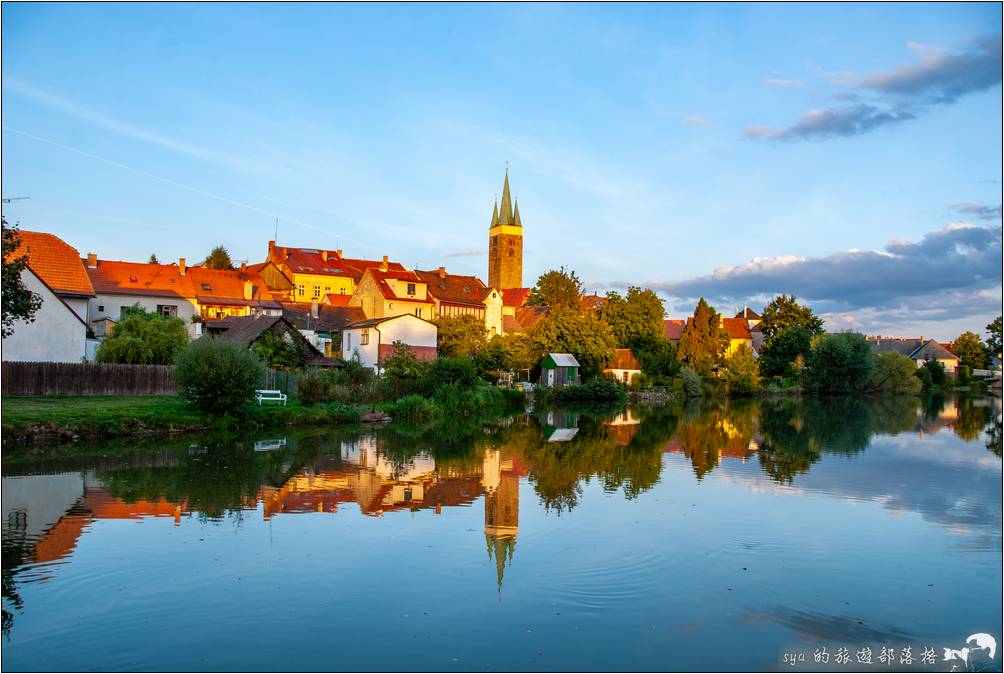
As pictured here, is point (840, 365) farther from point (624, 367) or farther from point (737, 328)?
point (737, 328)

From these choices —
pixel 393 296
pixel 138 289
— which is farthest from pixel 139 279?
pixel 393 296

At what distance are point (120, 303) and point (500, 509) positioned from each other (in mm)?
52916

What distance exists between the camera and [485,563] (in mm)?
12086

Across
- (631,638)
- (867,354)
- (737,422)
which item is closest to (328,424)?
(737,422)

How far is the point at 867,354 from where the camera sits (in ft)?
262

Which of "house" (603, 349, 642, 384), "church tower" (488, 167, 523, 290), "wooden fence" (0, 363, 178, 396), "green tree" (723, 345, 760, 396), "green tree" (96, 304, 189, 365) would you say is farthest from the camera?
"church tower" (488, 167, 523, 290)

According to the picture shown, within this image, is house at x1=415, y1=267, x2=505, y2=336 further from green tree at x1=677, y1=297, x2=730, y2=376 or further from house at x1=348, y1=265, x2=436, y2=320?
green tree at x1=677, y1=297, x2=730, y2=376

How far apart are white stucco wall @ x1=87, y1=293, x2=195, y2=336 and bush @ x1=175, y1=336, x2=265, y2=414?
29.9 metres

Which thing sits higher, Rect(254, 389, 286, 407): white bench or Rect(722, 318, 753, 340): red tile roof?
Rect(722, 318, 753, 340): red tile roof

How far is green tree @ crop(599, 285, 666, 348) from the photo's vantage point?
7544cm

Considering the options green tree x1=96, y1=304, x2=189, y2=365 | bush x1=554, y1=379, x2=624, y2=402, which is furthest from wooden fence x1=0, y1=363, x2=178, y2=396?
bush x1=554, y1=379, x2=624, y2=402

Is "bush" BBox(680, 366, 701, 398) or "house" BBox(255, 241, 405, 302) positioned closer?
"bush" BBox(680, 366, 701, 398)

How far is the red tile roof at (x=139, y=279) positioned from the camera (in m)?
61.0

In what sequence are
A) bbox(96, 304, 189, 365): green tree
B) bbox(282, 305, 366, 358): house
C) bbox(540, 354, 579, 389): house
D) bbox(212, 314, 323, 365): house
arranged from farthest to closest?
1. bbox(540, 354, 579, 389): house
2. bbox(282, 305, 366, 358): house
3. bbox(212, 314, 323, 365): house
4. bbox(96, 304, 189, 365): green tree
